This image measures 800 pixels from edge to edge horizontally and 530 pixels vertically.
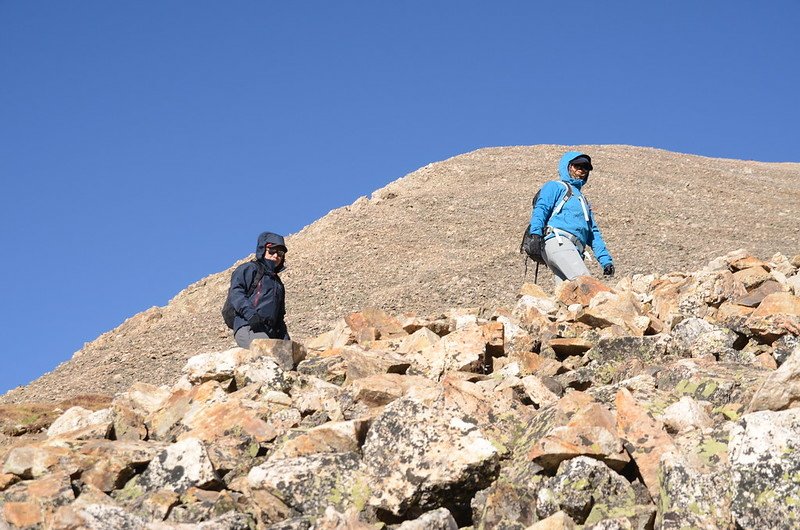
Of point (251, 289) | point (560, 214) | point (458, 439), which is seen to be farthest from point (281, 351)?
point (560, 214)

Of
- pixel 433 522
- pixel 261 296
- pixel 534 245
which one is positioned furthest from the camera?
pixel 534 245

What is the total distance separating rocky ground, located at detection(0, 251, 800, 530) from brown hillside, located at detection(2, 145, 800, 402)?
11760 millimetres

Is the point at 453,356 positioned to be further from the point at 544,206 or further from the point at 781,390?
the point at 544,206

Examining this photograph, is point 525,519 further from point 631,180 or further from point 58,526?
point 631,180

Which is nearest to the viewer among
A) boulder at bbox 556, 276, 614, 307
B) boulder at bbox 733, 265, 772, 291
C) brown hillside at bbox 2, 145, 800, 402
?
boulder at bbox 733, 265, 772, 291

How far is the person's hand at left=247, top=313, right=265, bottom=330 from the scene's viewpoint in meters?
8.52


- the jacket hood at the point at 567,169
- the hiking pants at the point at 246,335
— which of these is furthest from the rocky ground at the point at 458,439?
the jacket hood at the point at 567,169

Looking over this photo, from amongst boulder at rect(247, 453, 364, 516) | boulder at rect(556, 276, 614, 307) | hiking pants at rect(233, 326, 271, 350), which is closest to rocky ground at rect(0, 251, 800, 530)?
boulder at rect(247, 453, 364, 516)

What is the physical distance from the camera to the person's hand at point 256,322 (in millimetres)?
8523

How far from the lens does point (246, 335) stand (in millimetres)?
8484

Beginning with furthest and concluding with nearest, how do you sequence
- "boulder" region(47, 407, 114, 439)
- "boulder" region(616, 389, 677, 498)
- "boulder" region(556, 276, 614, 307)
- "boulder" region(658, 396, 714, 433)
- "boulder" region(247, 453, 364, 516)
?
"boulder" region(556, 276, 614, 307), "boulder" region(47, 407, 114, 439), "boulder" region(658, 396, 714, 433), "boulder" region(247, 453, 364, 516), "boulder" region(616, 389, 677, 498)

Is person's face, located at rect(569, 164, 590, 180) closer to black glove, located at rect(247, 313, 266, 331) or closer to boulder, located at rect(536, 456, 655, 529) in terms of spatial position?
black glove, located at rect(247, 313, 266, 331)

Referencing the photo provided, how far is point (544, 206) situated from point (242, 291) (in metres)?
3.13

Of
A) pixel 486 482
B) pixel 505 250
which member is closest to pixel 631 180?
pixel 505 250
